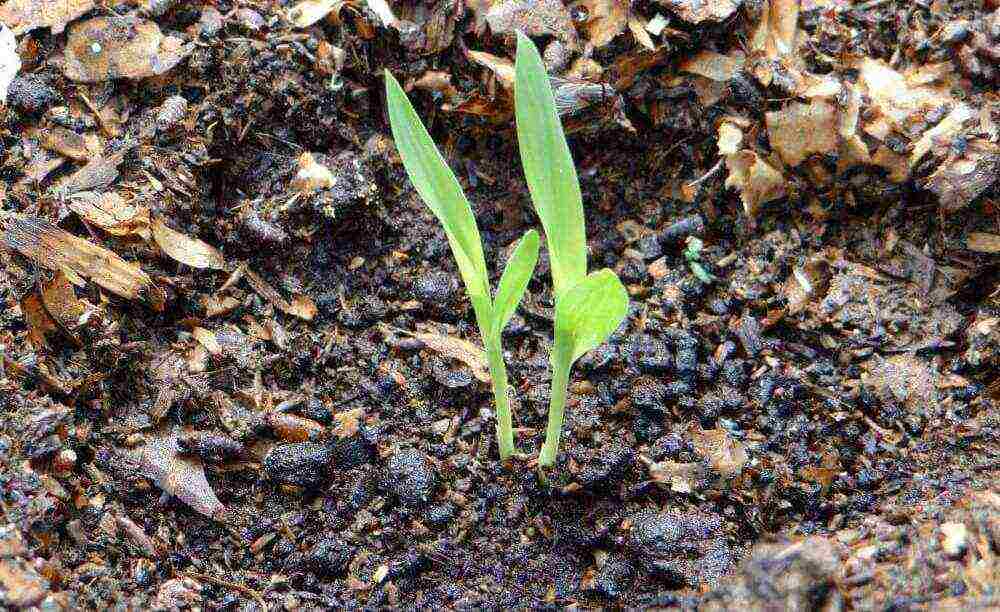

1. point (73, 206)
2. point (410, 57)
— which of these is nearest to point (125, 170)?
point (73, 206)

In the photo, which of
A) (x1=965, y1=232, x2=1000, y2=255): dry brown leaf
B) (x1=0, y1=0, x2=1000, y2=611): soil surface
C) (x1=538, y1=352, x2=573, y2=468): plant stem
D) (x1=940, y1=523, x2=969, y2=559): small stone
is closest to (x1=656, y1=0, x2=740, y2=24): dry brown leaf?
(x1=0, y1=0, x2=1000, y2=611): soil surface

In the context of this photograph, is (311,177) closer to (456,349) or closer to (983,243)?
(456,349)

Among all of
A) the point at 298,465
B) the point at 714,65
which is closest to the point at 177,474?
the point at 298,465

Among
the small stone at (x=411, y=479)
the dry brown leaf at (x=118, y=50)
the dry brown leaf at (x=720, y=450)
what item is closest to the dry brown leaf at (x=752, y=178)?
the dry brown leaf at (x=720, y=450)

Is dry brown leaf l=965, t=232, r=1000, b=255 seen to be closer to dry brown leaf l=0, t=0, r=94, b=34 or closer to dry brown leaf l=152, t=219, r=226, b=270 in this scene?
dry brown leaf l=152, t=219, r=226, b=270

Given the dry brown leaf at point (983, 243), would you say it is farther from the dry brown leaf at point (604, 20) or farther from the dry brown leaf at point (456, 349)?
the dry brown leaf at point (456, 349)

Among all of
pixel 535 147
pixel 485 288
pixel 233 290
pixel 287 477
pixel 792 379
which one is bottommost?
pixel 792 379

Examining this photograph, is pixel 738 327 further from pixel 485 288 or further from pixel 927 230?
pixel 485 288
